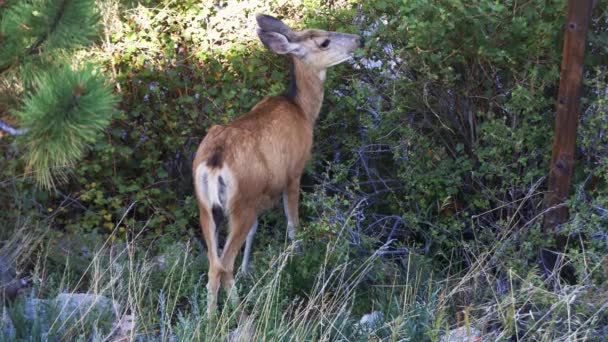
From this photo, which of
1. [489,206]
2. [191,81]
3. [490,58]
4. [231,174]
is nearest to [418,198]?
[489,206]

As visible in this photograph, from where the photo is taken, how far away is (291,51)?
Result: 26.0ft

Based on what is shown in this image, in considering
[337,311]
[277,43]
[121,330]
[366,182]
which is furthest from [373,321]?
[277,43]

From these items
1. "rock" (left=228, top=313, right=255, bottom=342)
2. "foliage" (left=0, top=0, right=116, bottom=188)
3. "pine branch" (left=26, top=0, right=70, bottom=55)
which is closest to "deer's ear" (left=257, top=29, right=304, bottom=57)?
"foliage" (left=0, top=0, right=116, bottom=188)

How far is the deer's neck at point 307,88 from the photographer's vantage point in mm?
7875

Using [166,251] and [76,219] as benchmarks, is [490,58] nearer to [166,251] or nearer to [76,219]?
[166,251]

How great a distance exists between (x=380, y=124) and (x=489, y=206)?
1.07m

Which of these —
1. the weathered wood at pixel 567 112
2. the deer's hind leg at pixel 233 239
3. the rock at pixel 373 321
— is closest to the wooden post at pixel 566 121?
the weathered wood at pixel 567 112

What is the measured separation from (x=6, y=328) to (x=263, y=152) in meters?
2.20

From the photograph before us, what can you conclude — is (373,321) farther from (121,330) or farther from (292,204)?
(292,204)

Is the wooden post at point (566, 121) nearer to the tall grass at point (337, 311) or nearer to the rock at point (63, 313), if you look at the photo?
the tall grass at point (337, 311)

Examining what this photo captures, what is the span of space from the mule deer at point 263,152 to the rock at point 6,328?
1.12m

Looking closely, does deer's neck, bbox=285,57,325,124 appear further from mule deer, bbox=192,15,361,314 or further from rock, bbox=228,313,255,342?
rock, bbox=228,313,255,342

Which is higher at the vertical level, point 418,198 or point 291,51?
point 291,51

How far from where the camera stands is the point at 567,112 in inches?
255
